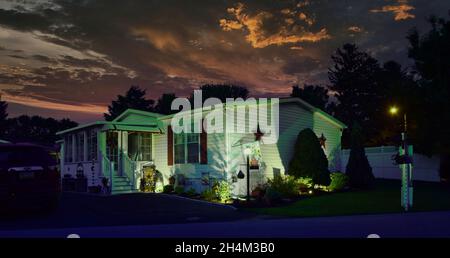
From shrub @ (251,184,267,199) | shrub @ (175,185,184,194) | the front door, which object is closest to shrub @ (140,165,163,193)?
the front door

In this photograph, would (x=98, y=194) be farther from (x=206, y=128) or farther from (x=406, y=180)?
(x=406, y=180)

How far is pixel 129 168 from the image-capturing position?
25828 millimetres

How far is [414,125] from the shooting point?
33812 mm

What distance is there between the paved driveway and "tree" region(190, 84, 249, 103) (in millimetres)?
37925

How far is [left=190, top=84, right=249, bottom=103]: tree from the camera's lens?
196ft

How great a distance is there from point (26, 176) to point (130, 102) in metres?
61.1

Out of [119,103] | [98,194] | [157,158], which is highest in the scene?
[119,103]

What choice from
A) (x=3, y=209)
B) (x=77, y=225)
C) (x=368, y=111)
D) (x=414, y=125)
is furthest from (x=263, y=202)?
→ (x=368, y=111)

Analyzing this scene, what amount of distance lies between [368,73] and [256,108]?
4645 centimetres

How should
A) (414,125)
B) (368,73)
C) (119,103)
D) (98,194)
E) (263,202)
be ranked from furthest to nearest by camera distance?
1. (119,103)
2. (368,73)
3. (414,125)
4. (98,194)
5. (263,202)

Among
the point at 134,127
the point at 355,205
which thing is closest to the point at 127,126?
the point at 134,127

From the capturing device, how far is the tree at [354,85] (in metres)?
63.2

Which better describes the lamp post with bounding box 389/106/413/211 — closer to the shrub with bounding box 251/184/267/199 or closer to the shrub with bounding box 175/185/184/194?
the shrub with bounding box 251/184/267/199

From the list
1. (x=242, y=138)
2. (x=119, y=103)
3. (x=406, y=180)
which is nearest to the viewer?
(x=406, y=180)
